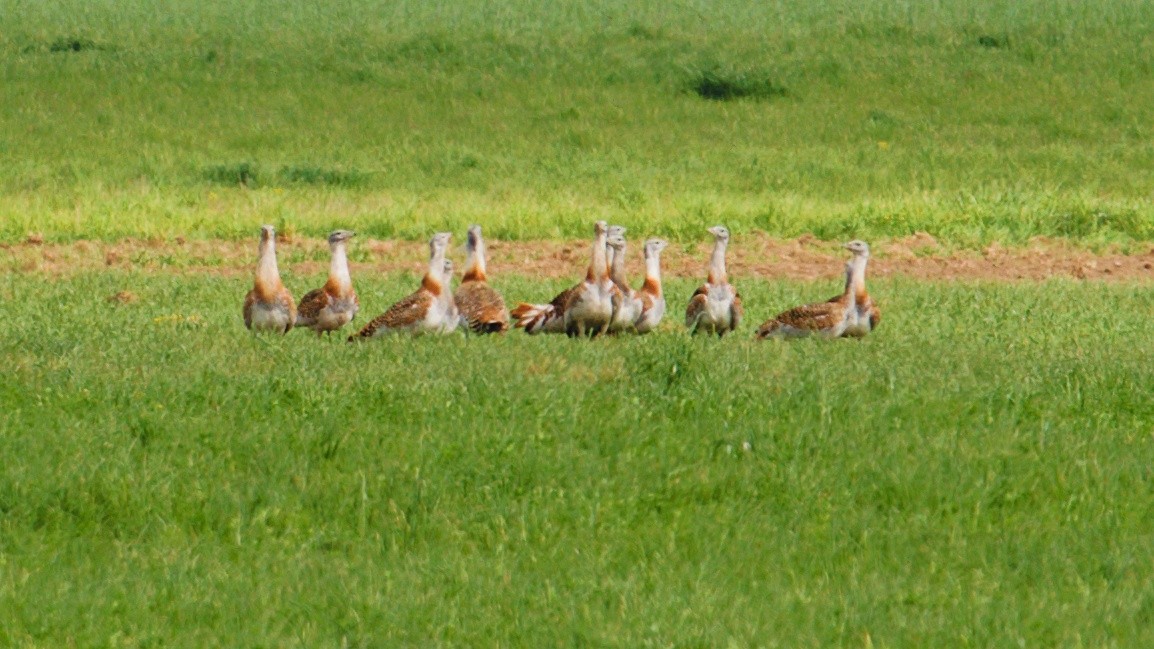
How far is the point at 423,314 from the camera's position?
11984 millimetres

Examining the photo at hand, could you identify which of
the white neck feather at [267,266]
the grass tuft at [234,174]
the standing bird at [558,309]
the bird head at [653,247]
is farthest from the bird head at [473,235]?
the grass tuft at [234,174]

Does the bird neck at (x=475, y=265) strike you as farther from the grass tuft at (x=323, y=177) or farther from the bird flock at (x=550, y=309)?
the grass tuft at (x=323, y=177)

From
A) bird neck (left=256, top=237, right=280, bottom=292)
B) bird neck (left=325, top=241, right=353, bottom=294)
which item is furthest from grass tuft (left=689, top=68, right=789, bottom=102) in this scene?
bird neck (left=256, top=237, right=280, bottom=292)

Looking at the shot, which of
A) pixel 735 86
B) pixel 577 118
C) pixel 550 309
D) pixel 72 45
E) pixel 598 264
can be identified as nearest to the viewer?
pixel 598 264

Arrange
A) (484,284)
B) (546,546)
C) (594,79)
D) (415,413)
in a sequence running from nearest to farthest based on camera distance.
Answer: (546,546) < (415,413) < (484,284) < (594,79)

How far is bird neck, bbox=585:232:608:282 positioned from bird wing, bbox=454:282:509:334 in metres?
0.74

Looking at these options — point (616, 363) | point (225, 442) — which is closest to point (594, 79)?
point (616, 363)

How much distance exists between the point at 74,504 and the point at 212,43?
30.5 m

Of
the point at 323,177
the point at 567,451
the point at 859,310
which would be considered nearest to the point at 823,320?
the point at 859,310

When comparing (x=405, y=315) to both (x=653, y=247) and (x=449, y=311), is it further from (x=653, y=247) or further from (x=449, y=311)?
(x=653, y=247)

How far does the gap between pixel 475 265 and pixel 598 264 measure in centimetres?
150

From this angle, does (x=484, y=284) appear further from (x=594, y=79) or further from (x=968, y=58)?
(x=968, y=58)

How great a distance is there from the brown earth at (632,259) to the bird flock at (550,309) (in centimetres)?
466

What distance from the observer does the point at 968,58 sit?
117 feet
